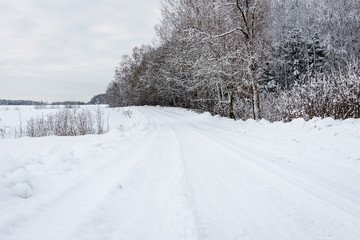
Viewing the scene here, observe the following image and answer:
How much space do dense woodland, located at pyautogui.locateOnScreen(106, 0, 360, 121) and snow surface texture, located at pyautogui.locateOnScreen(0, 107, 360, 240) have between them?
3.99 m

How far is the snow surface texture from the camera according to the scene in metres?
2.63

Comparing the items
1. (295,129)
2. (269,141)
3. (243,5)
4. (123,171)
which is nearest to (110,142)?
(123,171)

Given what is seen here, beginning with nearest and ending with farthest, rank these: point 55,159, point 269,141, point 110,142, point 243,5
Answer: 1. point 55,159
2. point 269,141
3. point 110,142
4. point 243,5

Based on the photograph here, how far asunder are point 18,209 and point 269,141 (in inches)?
289

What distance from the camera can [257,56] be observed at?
12844 millimetres

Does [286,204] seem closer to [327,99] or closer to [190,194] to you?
[190,194]

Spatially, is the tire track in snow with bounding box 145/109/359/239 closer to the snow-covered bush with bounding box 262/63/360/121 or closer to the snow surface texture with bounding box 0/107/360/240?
the snow surface texture with bounding box 0/107/360/240

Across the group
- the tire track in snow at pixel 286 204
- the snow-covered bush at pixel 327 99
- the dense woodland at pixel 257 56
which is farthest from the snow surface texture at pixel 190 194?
the dense woodland at pixel 257 56

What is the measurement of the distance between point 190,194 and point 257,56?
11350 millimetres

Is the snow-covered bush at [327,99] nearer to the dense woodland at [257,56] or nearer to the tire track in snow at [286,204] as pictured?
the dense woodland at [257,56]

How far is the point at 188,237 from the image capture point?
253 centimetres

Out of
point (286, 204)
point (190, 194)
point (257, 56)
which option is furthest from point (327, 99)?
point (190, 194)

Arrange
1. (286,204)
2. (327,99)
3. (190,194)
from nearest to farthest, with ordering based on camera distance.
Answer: (286,204), (190,194), (327,99)

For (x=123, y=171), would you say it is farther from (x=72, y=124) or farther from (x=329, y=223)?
(x=72, y=124)
